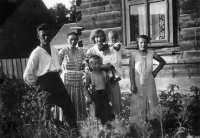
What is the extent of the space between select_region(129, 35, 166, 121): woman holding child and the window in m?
0.39

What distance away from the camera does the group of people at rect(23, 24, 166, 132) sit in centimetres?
302

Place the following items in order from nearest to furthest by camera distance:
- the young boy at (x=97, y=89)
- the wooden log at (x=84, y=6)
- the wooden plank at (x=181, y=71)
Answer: the young boy at (x=97, y=89), the wooden plank at (x=181, y=71), the wooden log at (x=84, y=6)

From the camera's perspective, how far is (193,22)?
319 centimetres

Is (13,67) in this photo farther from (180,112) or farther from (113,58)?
(180,112)

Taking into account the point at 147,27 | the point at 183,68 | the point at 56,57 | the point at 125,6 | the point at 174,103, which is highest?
the point at 125,6

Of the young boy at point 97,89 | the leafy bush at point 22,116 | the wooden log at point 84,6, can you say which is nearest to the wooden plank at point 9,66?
the leafy bush at point 22,116

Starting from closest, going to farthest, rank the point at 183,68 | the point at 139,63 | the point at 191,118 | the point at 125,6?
the point at 191,118
the point at 139,63
the point at 183,68
the point at 125,6

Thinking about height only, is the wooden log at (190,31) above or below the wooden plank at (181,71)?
above

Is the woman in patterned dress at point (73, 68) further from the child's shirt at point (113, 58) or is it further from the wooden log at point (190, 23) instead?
the wooden log at point (190, 23)

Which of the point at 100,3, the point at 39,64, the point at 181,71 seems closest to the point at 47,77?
the point at 39,64

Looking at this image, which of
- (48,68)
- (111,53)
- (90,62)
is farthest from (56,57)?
(111,53)

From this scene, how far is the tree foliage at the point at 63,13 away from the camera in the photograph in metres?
3.44

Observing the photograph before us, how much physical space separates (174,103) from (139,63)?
0.73 m

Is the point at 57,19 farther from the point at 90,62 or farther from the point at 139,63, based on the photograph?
the point at 139,63
